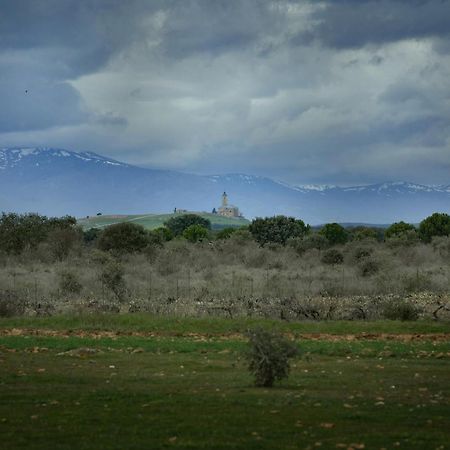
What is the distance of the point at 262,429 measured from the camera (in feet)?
43.5

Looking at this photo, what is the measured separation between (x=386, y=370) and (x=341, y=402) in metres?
5.14

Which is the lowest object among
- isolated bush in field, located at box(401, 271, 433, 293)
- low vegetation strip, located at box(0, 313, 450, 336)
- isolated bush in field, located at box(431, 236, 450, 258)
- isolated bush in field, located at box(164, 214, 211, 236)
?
low vegetation strip, located at box(0, 313, 450, 336)

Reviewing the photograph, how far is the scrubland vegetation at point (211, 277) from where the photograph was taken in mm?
37375

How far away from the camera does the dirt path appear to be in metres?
29.8

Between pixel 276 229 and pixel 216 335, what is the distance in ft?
249

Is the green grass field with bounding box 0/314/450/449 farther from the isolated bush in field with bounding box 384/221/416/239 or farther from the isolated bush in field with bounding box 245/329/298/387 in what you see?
the isolated bush in field with bounding box 384/221/416/239

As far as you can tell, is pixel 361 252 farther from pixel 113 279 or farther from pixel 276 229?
pixel 276 229

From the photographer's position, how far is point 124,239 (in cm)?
7731

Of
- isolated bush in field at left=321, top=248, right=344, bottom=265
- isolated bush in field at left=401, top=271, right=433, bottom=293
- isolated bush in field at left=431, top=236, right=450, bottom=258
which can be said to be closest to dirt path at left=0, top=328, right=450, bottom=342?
isolated bush in field at left=401, top=271, right=433, bottom=293

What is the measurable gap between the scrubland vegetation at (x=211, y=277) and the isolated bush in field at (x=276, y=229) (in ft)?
39.0

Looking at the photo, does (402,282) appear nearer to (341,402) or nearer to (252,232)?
(341,402)

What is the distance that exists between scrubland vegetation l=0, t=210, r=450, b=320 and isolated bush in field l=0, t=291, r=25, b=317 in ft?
0.20

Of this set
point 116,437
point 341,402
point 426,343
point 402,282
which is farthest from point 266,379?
point 402,282

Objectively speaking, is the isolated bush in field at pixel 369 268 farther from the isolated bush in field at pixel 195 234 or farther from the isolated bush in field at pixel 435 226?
the isolated bush in field at pixel 195 234
